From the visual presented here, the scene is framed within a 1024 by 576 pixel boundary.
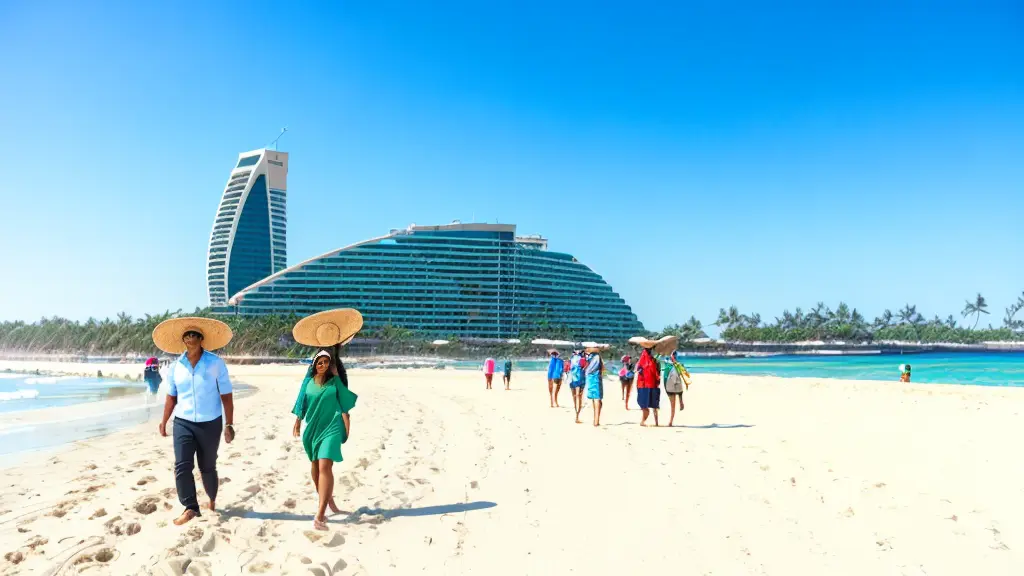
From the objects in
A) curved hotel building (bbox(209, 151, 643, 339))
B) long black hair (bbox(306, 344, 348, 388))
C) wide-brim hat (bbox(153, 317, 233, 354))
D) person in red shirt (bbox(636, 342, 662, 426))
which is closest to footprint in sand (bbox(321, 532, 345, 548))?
long black hair (bbox(306, 344, 348, 388))

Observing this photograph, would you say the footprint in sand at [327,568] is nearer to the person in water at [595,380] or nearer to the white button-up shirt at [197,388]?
the white button-up shirt at [197,388]

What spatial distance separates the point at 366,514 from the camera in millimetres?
5504

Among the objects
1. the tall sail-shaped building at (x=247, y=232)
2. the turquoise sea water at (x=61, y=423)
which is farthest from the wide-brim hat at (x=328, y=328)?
the tall sail-shaped building at (x=247, y=232)

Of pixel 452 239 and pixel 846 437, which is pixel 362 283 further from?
pixel 846 437

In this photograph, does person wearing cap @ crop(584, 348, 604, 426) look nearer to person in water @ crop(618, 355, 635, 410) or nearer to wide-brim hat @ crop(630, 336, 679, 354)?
wide-brim hat @ crop(630, 336, 679, 354)

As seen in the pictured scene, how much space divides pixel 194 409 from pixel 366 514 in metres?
1.54

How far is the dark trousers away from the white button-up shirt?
2.6 inches

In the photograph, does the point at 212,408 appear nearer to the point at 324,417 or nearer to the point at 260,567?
the point at 324,417

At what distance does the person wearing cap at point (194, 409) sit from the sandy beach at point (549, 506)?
0.29m

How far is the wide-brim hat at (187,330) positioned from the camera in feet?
17.3

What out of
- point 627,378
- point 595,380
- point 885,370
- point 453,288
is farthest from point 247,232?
point 595,380

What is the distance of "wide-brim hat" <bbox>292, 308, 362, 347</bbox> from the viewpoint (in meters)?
5.50

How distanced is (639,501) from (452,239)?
110 meters

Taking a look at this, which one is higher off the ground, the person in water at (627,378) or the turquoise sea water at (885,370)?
the person in water at (627,378)
